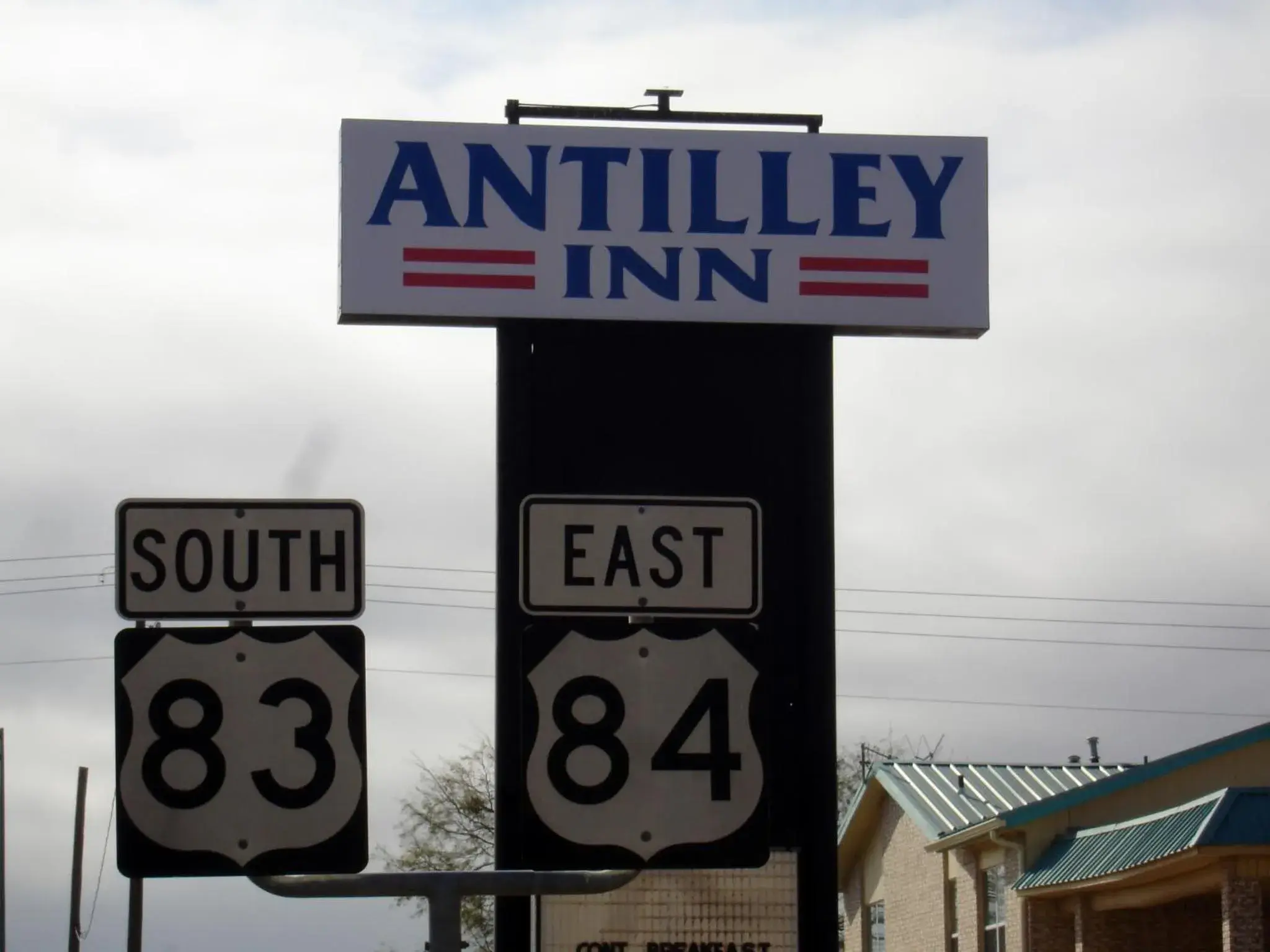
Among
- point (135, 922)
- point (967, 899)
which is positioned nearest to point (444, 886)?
point (967, 899)

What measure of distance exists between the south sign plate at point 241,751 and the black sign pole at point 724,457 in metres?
7.28

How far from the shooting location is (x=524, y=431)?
12836 mm

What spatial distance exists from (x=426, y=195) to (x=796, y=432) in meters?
2.88

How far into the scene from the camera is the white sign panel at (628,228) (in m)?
13.2

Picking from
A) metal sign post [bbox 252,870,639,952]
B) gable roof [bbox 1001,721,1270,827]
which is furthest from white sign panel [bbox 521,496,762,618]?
gable roof [bbox 1001,721,1270,827]

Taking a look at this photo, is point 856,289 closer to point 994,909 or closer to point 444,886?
point 444,886

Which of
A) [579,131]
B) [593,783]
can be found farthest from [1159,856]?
[593,783]

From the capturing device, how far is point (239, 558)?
5.07 meters

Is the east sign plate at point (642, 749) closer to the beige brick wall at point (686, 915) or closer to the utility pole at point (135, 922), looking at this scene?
the beige brick wall at point (686, 915)

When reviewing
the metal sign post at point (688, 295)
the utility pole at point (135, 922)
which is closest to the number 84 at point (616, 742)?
the metal sign post at point (688, 295)

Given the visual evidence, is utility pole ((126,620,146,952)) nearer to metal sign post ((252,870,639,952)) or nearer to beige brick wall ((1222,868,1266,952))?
beige brick wall ((1222,868,1266,952))

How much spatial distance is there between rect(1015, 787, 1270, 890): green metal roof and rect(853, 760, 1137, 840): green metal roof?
278 cm

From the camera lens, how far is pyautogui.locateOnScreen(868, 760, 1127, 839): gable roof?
28.2m

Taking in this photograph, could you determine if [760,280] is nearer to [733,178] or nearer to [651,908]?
[733,178]
